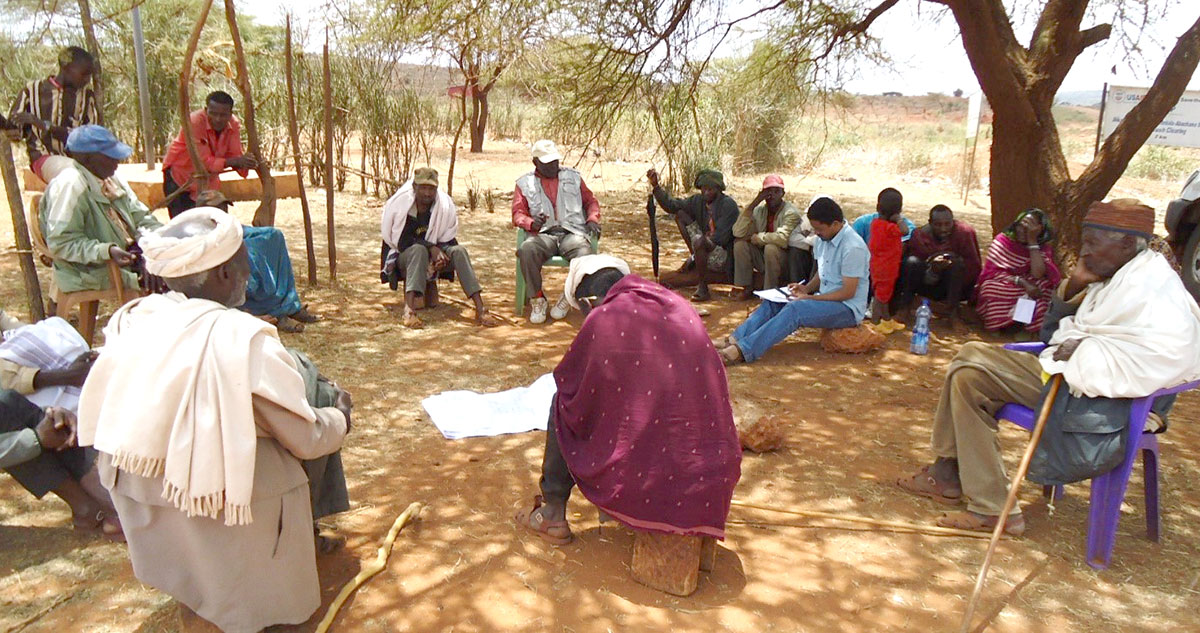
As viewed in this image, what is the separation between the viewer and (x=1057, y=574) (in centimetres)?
312

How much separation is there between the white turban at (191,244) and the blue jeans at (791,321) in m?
3.93

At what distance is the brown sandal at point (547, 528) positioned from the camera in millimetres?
3217

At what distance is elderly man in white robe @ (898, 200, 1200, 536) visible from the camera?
2969mm

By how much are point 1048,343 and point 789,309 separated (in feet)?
7.26

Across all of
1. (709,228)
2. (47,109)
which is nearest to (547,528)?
(709,228)

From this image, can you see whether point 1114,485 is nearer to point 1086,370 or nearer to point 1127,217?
point 1086,370

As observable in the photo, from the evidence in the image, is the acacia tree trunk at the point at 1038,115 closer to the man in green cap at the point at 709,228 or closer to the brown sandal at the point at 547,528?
the man in green cap at the point at 709,228

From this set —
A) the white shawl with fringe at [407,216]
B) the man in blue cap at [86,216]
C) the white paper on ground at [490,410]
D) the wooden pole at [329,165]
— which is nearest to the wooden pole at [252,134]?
the wooden pole at [329,165]

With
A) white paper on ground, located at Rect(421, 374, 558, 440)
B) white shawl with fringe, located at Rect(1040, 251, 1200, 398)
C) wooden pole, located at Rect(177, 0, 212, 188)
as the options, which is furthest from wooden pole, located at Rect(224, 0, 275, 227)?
white shawl with fringe, located at Rect(1040, 251, 1200, 398)

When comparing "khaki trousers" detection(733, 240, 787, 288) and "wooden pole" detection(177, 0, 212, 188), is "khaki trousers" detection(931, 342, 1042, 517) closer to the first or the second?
"khaki trousers" detection(733, 240, 787, 288)

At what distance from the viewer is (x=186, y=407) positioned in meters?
2.12

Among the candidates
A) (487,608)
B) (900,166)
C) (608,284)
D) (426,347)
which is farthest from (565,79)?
(900,166)

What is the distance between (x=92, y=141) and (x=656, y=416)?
12.4 feet

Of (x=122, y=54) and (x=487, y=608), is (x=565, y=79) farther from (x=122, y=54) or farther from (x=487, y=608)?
(x=122, y=54)
